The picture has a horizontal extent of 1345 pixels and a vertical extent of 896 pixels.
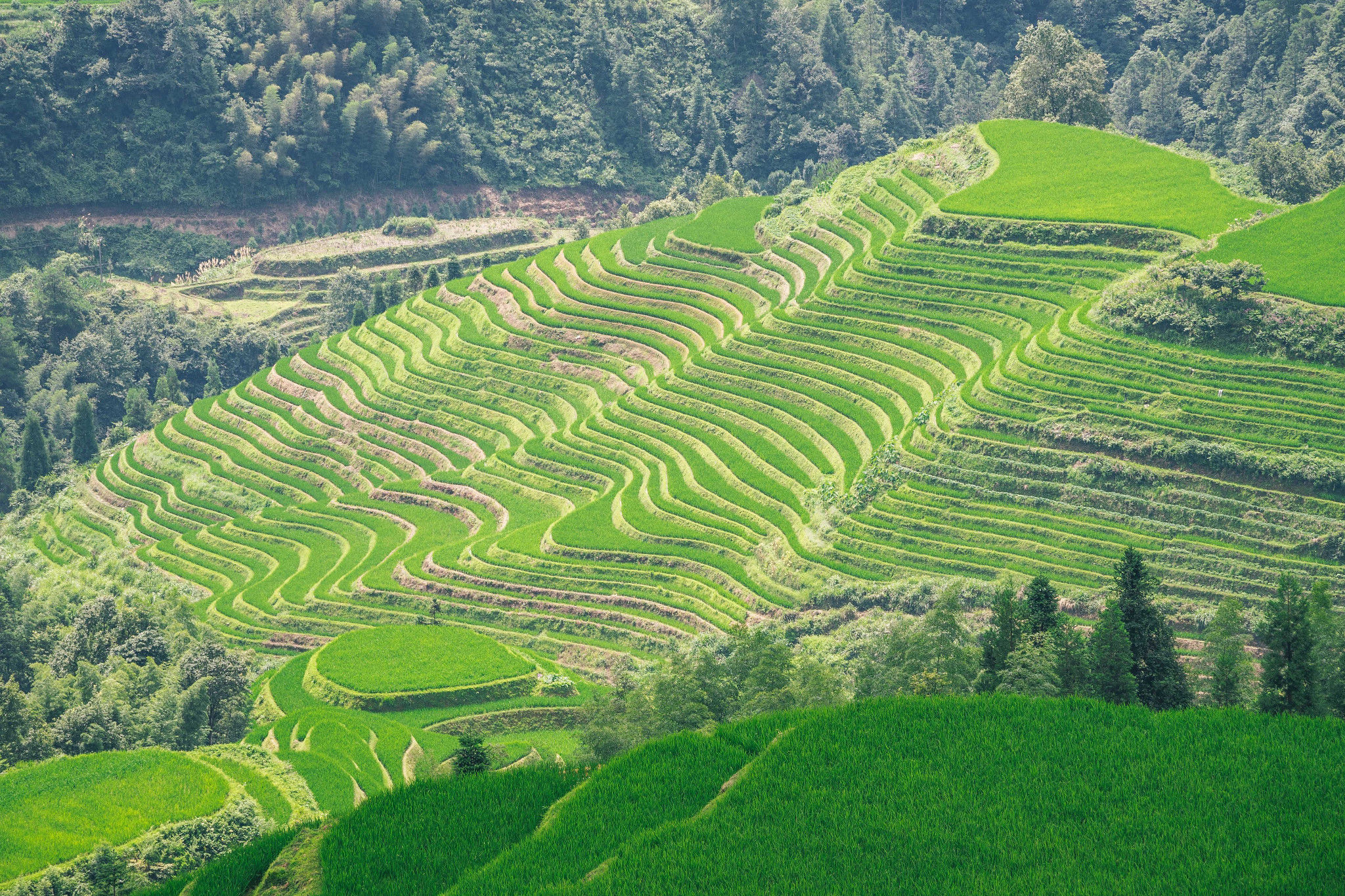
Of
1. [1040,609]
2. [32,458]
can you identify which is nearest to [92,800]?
[1040,609]

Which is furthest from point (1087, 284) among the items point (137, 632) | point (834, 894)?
point (834, 894)

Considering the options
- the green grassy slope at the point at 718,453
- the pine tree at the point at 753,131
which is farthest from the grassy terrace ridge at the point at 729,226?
the pine tree at the point at 753,131

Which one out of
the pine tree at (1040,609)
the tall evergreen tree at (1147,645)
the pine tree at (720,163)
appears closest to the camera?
the tall evergreen tree at (1147,645)

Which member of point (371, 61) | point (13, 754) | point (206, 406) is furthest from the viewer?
point (371, 61)

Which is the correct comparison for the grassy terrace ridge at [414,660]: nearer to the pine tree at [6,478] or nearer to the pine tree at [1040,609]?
the pine tree at [1040,609]

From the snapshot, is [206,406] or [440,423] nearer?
[440,423]

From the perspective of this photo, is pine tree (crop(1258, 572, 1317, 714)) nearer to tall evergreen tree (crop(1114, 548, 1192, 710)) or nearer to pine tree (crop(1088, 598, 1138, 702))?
tall evergreen tree (crop(1114, 548, 1192, 710))

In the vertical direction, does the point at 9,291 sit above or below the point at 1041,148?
below

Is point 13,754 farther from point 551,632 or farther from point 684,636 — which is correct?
point 684,636
